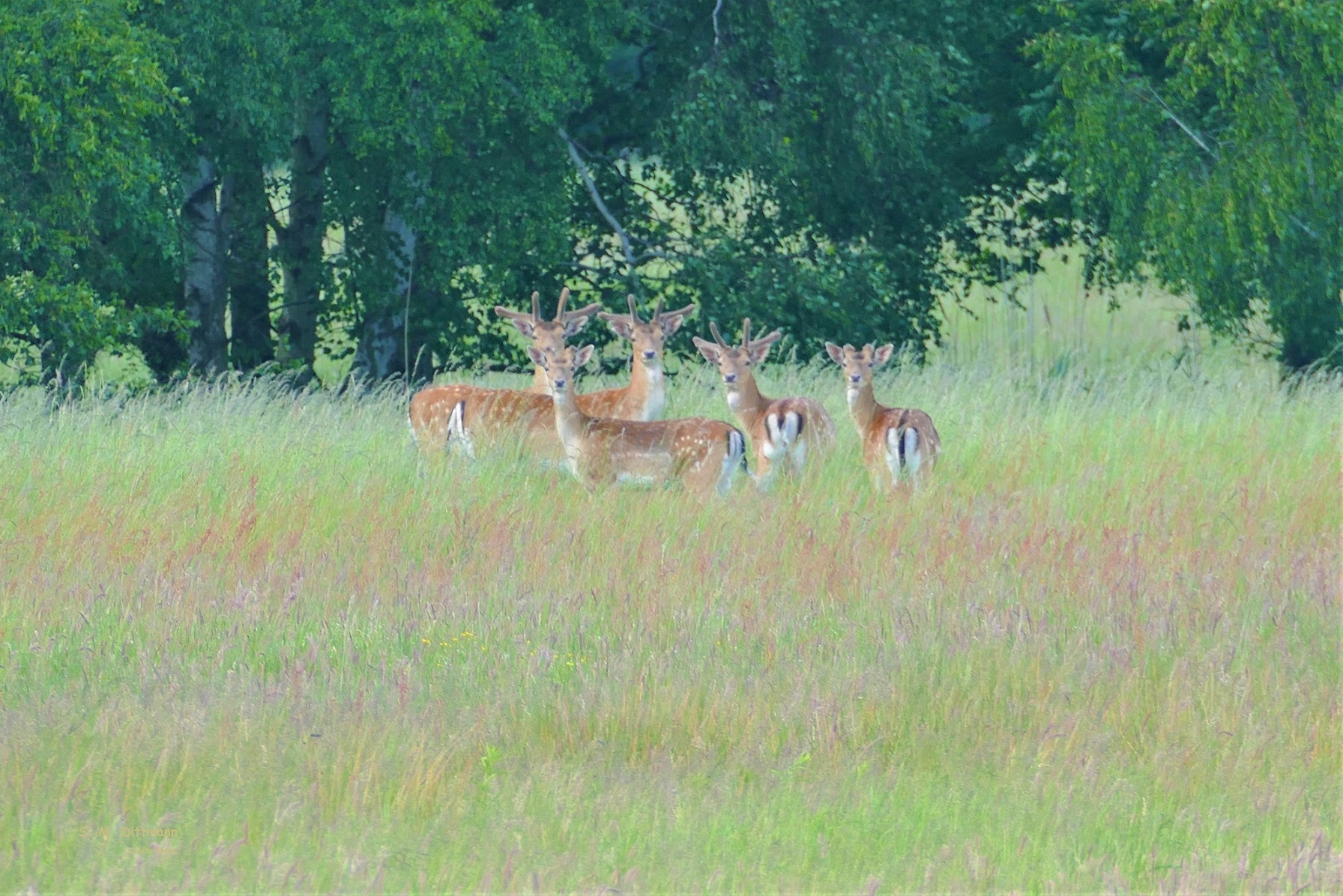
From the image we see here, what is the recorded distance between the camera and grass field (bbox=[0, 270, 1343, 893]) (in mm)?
4023

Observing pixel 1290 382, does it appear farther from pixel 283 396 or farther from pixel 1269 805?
pixel 1269 805

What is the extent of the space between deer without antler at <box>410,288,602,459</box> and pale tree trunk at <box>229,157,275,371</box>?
198 inches

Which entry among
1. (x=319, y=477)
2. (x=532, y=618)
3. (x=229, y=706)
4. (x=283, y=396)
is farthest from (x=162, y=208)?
(x=229, y=706)

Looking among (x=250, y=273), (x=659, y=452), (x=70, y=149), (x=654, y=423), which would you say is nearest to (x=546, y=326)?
(x=654, y=423)

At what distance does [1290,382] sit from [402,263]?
6952 millimetres

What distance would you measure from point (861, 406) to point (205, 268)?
21.4 ft

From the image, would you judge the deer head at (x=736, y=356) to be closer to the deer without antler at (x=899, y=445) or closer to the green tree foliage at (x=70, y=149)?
the deer without antler at (x=899, y=445)

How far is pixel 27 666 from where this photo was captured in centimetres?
542

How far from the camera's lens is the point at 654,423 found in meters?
9.30

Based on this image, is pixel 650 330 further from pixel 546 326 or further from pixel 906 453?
pixel 906 453

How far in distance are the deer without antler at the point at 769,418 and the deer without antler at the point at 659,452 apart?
0.22 meters

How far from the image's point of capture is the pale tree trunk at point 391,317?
47.3 feet

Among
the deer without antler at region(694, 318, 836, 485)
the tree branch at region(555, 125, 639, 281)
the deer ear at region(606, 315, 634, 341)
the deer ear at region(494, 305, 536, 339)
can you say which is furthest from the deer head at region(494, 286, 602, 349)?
the tree branch at region(555, 125, 639, 281)

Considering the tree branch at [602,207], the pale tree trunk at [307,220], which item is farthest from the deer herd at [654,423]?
the pale tree trunk at [307,220]
